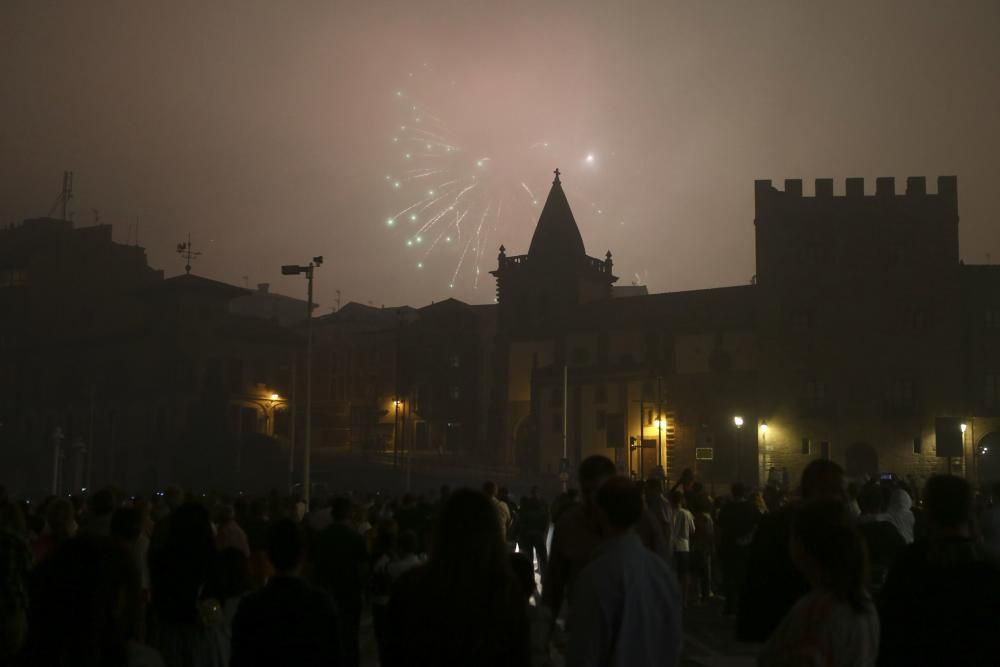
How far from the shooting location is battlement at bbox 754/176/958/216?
211ft

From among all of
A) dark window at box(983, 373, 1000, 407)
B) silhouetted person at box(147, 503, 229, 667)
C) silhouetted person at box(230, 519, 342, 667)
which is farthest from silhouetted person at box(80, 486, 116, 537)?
dark window at box(983, 373, 1000, 407)

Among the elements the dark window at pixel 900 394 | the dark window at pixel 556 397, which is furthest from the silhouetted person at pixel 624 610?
the dark window at pixel 556 397

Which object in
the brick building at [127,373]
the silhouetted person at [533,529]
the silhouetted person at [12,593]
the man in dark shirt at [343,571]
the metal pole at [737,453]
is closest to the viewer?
the silhouetted person at [12,593]

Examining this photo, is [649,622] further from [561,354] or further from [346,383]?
[346,383]

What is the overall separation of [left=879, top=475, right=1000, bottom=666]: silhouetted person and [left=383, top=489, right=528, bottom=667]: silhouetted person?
191 cm

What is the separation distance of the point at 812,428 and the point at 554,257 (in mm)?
24917

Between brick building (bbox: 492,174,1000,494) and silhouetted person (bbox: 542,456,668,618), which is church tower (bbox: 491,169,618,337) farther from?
silhouetted person (bbox: 542,456,668,618)

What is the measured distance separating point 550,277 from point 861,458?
88.9 feet

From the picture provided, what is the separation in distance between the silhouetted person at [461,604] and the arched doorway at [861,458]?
59782mm

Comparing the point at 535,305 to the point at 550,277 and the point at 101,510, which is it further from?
the point at 101,510

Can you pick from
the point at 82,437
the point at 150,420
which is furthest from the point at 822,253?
the point at 82,437

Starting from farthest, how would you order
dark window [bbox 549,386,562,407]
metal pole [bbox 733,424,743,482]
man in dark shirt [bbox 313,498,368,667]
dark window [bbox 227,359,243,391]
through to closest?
dark window [bbox 227,359,243,391]
dark window [bbox 549,386,562,407]
metal pole [bbox 733,424,743,482]
man in dark shirt [bbox 313,498,368,667]

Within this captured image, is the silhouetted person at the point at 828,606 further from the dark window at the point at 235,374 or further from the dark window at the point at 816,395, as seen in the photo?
the dark window at the point at 235,374

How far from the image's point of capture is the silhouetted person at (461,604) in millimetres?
4508
